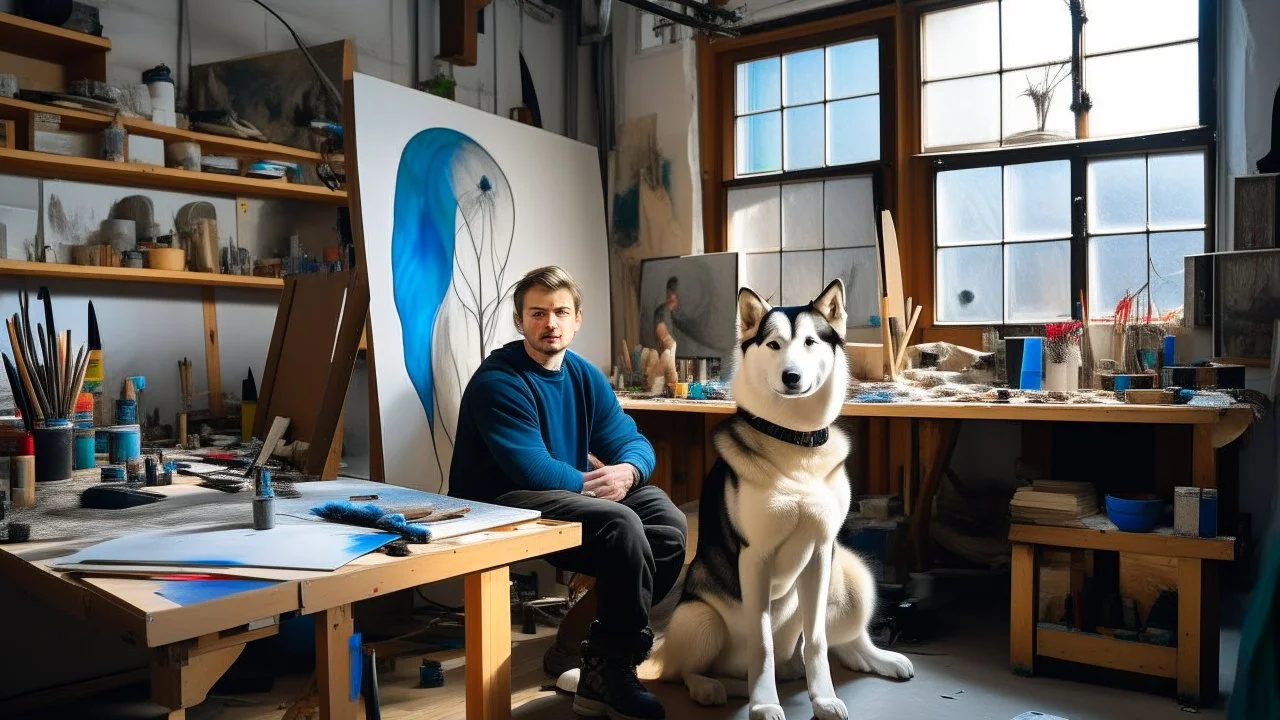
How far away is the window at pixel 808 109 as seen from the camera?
14.4ft

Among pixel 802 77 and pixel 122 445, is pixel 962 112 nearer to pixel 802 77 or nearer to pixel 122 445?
pixel 802 77

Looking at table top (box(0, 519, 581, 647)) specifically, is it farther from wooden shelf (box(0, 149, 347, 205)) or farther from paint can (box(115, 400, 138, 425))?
wooden shelf (box(0, 149, 347, 205))

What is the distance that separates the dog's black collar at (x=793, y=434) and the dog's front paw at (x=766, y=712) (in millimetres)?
674

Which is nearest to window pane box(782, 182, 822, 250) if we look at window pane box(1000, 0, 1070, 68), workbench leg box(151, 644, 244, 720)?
window pane box(1000, 0, 1070, 68)

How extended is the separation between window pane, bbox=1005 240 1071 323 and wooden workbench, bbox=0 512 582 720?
2.90 m

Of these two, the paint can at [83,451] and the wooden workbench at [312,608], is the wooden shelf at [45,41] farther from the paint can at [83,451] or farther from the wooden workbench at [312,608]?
the wooden workbench at [312,608]

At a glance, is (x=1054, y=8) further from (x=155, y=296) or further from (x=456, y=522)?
(x=155, y=296)

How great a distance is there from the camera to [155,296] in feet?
11.2

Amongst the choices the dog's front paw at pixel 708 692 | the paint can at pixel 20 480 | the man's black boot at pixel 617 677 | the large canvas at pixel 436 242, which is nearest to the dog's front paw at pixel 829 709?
the dog's front paw at pixel 708 692

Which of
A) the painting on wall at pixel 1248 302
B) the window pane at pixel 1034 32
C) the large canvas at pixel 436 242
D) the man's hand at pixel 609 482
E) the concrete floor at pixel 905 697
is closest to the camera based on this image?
the concrete floor at pixel 905 697

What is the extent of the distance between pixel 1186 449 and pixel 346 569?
3385mm

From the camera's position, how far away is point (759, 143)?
4.75 metres

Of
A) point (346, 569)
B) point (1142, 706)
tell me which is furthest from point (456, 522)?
point (1142, 706)

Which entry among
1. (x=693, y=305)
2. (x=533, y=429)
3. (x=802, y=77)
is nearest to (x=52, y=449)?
(x=533, y=429)
